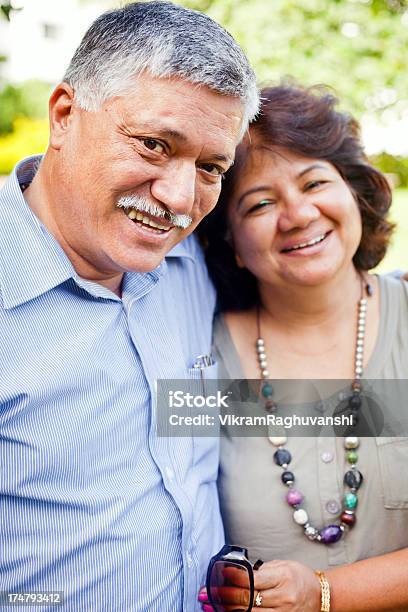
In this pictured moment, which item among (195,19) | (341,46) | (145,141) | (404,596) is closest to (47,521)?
(145,141)

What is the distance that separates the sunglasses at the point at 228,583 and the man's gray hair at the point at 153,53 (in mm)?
1266

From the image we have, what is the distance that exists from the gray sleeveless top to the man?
0.91ft

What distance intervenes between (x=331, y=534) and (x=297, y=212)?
1042 mm

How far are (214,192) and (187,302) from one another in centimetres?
52

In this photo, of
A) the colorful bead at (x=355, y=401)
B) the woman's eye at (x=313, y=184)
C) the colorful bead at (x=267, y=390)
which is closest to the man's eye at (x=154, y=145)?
the woman's eye at (x=313, y=184)

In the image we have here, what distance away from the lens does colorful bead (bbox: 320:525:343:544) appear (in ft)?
6.89

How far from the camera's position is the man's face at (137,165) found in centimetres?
164

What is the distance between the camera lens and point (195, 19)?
1704 millimetres

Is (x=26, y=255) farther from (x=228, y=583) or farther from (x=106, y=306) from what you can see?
(x=228, y=583)

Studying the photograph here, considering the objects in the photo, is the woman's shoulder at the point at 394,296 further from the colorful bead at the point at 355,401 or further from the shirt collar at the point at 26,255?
the shirt collar at the point at 26,255

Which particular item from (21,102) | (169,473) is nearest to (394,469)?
(169,473)

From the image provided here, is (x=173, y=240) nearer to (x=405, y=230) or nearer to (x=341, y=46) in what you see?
(x=341, y=46)

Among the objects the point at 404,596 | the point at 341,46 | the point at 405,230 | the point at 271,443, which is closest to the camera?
the point at 404,596

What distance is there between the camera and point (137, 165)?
167 centimetres
